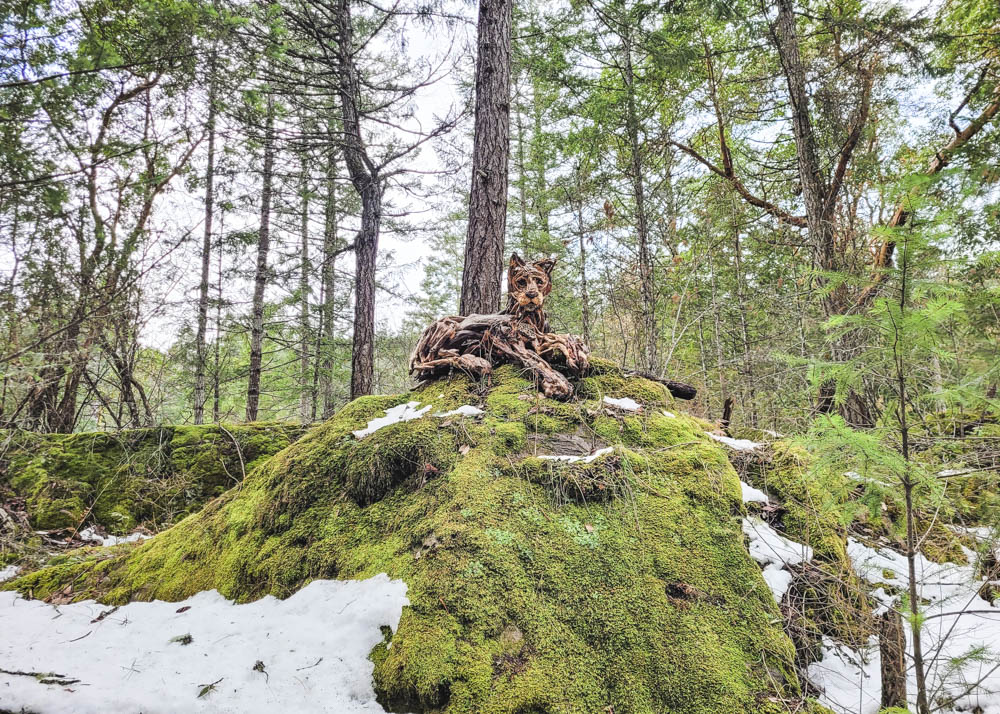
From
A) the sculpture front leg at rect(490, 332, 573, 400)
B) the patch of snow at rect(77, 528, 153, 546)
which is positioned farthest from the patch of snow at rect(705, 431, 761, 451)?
the patch of snow at rect(77, 528, 153, 546)

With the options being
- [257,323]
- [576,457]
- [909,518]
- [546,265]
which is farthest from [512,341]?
[257,323]

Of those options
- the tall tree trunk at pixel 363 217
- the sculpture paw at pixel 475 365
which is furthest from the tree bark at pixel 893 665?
the tall tree trunk at pixel 363 217

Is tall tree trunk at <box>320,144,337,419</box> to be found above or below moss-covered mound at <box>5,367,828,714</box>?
above

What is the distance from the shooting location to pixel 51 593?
261 cm

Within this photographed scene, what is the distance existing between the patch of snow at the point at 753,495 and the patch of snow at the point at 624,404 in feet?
2.77

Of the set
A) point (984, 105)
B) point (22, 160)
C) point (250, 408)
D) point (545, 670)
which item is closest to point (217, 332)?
point (250, 408)

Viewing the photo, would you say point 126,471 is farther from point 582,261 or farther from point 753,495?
point 582,261

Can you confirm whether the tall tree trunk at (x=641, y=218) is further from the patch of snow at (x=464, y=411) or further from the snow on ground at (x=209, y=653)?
the snow on ground at (x=209, y=653)

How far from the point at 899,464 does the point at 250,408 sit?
10281mm

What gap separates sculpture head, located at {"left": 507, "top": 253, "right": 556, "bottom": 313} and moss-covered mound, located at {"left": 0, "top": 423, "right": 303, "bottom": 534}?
11.2 feet

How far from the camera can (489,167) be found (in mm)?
4590

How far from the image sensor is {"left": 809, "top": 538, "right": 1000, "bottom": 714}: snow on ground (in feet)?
5.25

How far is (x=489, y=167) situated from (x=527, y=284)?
6.20 feet

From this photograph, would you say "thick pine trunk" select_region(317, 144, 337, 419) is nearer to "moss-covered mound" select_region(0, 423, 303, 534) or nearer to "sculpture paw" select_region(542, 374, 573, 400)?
"moss-covered mound" select_region(0, 423, 303, 534)
